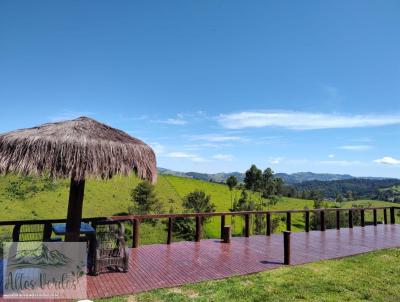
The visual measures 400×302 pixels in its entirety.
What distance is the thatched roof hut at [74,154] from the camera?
16.7 ft

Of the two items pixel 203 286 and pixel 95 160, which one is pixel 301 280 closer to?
pixel 203 286

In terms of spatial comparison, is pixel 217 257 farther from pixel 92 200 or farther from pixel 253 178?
pixel 253 178

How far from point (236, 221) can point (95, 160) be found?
160ft

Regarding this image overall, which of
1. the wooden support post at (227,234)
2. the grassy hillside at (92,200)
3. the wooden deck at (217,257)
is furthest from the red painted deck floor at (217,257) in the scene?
the grassy hillside at (92,200)

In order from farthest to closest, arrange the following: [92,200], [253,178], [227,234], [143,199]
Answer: [253,178]
[143,199]
[92,200]
[227,234]

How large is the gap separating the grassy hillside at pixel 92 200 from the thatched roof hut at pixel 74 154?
22.1 m

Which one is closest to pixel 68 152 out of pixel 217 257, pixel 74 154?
pixel 74 154

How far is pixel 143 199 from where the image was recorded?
4059 centimetres

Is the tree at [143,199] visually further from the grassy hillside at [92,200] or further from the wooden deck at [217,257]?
the wooden deck at [217,257]

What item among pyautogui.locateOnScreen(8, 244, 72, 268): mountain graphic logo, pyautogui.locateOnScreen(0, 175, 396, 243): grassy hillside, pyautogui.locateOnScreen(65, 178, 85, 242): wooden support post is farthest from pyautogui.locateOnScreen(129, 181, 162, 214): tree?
pyautogui.locateOnScreen(65, 178, 85, 242): wooden support post

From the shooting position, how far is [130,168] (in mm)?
5750

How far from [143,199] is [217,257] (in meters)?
33.8

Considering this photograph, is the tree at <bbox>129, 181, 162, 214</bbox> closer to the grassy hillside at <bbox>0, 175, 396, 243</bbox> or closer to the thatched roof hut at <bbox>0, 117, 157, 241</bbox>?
the grassy hillside at <bbox>0, 175, 396, 243</bbox>

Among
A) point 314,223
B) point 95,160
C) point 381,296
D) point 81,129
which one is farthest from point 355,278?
point 314,223
